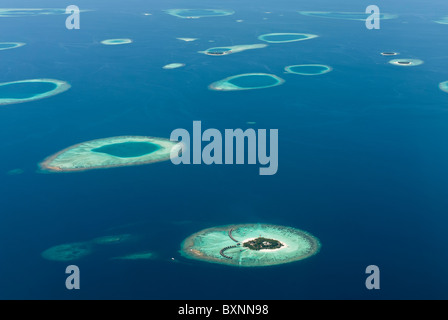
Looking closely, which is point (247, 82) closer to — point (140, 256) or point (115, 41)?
point (115, 41)

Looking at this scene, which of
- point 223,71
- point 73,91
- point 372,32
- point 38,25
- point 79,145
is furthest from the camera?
point 38,25

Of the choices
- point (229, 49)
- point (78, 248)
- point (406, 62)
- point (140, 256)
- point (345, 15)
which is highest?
point (345, 15)

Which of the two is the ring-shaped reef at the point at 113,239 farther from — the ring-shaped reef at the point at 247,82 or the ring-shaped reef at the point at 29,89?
the ring-shaped reef at the point at 29,89

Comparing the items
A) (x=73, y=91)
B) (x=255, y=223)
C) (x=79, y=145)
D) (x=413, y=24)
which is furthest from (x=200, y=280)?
(x=413, y=24)

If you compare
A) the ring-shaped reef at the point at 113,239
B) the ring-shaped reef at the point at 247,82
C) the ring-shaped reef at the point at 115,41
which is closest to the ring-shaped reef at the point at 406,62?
the ring-shaped reef at the point at 247,82

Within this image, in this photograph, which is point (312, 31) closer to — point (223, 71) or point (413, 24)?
point (413, 24)

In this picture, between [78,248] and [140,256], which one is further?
[78,248]

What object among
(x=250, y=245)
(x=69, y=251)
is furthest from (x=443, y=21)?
(x=69, y=251)
